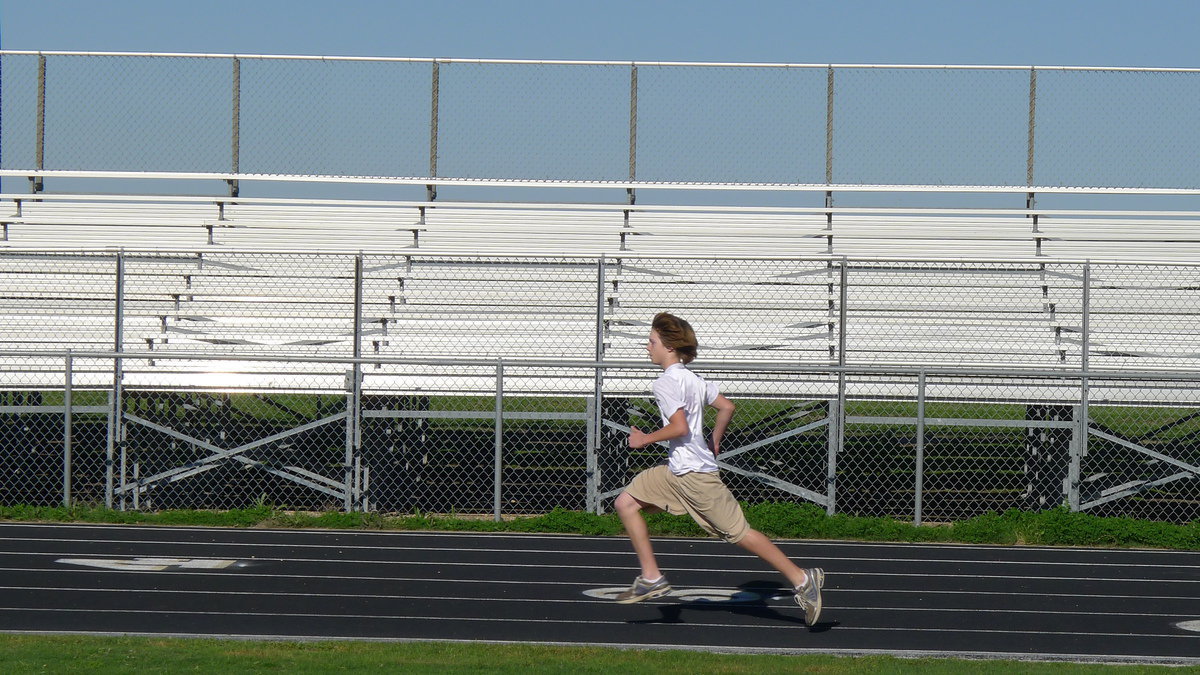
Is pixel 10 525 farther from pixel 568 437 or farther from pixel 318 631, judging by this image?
pixel 568 437

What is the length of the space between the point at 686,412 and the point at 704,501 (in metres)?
0.47

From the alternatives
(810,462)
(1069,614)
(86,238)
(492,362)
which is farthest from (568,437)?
(1069,614)

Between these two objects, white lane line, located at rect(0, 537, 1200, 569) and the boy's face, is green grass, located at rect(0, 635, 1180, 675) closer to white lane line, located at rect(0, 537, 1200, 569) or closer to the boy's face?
the boy's face

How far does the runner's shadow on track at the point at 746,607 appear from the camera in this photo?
7.36 metres

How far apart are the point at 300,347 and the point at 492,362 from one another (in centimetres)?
330

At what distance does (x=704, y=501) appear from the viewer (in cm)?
691

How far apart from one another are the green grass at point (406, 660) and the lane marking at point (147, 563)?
7.16 feet

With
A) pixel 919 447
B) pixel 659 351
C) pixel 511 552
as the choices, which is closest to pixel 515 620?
pixel 659 351

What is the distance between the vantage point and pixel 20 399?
50.1 feet

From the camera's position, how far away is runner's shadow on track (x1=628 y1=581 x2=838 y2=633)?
7.36 meters

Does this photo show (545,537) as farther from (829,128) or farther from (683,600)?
(829,128)

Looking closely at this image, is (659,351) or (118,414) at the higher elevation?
(659,351)

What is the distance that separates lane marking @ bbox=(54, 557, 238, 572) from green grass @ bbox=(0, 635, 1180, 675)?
7.16 feet

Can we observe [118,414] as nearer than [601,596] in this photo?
No
